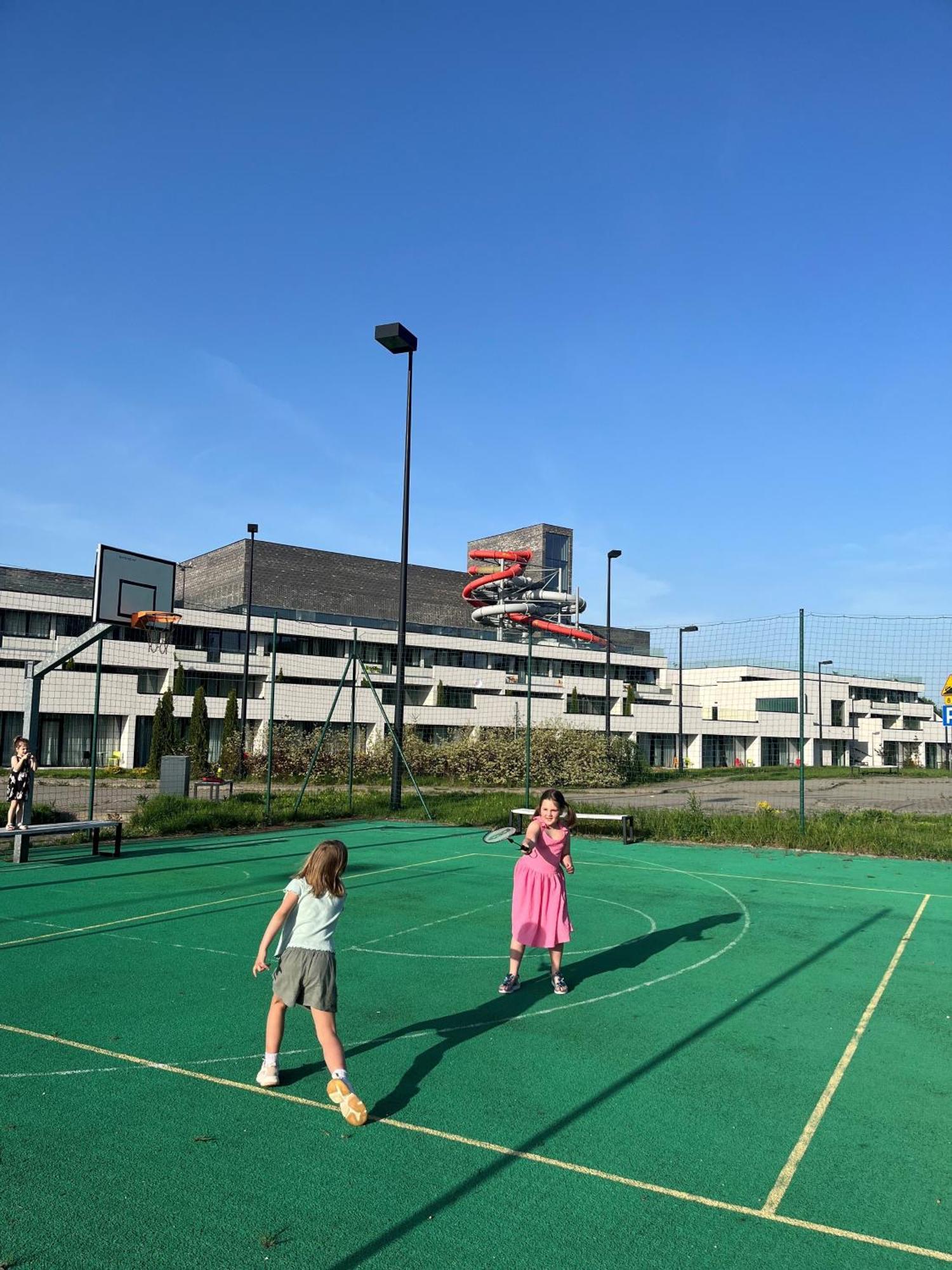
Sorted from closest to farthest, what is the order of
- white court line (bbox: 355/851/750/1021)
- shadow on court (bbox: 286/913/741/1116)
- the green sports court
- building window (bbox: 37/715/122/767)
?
1. the green sports court
2. shadow on court (bbox: 286/913/741/1116)
3. white court line (bbox: 355/851/750/1021)
4. building window (bbox: 37/715/122/767)

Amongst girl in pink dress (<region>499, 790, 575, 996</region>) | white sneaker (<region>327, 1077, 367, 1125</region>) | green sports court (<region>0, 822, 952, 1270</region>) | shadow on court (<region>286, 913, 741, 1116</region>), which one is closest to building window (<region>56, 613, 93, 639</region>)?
green sports court (<region>0, 822, 952, 1270</region>)

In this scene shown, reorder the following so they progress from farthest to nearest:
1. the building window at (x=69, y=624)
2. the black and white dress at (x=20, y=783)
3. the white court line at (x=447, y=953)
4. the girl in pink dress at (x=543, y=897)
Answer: the building window at (x=69, y=624), the black and white dress at (x=20, y=783), the white court line at (x=447, y=953), the girl in pink dress at (x=543, y=897)

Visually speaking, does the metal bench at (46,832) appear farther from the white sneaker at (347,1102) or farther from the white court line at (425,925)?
the white sneaker at (347,1102)

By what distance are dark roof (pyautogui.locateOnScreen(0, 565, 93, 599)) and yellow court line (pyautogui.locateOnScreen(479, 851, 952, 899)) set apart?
41.4 metres

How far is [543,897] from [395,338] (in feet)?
51.5

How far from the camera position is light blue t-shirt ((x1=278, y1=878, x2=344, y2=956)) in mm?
4957

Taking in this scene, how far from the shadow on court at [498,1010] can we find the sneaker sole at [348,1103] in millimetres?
230

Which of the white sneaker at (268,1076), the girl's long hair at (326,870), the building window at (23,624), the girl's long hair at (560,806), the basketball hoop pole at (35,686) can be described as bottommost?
the white sneaker at (268,1076)

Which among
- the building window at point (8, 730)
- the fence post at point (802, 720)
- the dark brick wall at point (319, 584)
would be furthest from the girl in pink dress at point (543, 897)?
the dark brick wall at point (319, 584)

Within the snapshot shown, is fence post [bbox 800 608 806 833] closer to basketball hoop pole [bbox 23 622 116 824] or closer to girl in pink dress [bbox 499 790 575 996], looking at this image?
girl in pink dress [bbox 499 790 575 996]

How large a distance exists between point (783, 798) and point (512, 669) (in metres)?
34.3

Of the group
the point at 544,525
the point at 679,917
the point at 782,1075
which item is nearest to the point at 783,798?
the point at 679,917

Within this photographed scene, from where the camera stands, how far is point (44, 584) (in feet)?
173

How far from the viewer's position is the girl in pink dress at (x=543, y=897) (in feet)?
23.2
